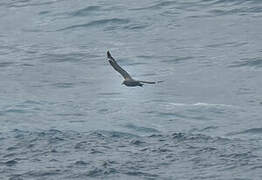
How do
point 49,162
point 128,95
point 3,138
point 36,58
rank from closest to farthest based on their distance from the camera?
1. point 49,162
2. point 3,138
3. point 128,95
4. point 36,58

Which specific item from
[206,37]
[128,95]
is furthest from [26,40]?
[128,95]

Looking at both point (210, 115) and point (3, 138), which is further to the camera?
point (210, 115)

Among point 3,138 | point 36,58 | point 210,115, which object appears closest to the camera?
point 3,138

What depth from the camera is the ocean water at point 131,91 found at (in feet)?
92.5

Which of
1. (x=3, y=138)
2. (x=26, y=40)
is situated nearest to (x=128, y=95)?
(x=3, y=138)

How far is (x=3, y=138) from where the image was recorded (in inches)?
1224

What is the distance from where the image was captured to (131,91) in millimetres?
38062

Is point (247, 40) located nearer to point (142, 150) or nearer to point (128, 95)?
point (128, 95)

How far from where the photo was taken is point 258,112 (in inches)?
1326

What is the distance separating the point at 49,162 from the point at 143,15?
2268 cm

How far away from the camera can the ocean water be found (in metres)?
28.2

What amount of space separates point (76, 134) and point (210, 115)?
4.89m

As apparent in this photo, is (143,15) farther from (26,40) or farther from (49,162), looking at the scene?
(49,162)

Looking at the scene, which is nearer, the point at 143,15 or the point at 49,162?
the point at 49,162
